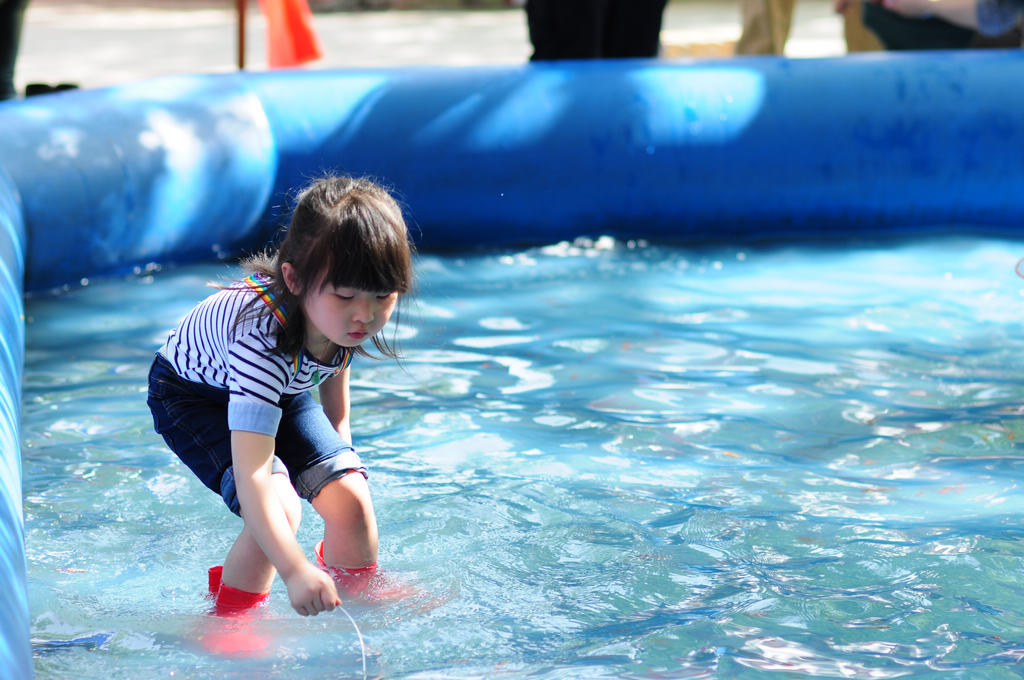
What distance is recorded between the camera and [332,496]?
2012 millimetres

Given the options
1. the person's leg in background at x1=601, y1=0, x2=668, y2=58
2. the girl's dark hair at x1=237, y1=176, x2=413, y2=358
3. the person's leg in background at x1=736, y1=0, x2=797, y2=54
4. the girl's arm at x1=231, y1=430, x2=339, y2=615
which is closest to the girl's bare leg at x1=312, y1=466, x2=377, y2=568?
the girl's arm at x1=231, y1=430, x2=339, y2=615

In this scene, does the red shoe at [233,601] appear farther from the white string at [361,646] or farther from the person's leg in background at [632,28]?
the person's leg in background at [632,28]

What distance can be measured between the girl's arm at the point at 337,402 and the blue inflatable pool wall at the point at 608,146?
1944 millimetres

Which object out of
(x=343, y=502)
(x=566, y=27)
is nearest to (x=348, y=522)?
(x=343, y=502)

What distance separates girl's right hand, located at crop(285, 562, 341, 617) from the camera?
1.70 m

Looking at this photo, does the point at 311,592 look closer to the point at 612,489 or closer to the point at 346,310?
the point at 346,310

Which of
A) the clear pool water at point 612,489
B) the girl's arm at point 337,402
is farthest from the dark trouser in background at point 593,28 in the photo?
the girl's arm at point 337,402

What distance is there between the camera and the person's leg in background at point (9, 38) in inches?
186

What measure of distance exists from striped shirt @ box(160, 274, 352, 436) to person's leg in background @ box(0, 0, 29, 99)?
3.18 metres

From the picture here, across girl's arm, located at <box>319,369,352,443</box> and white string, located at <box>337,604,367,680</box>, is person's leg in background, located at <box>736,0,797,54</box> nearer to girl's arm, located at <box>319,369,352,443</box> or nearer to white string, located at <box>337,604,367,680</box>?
girl's arm, located at <box>319,369,352,443</box>

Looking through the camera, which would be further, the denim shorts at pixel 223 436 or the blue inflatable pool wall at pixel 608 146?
the blue inflatable pool wall at pixel 608 146

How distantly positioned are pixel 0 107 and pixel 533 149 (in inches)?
66.7

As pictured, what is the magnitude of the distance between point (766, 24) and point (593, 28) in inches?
57.4

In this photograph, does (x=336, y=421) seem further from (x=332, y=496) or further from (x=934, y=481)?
(x=934, y=481)
